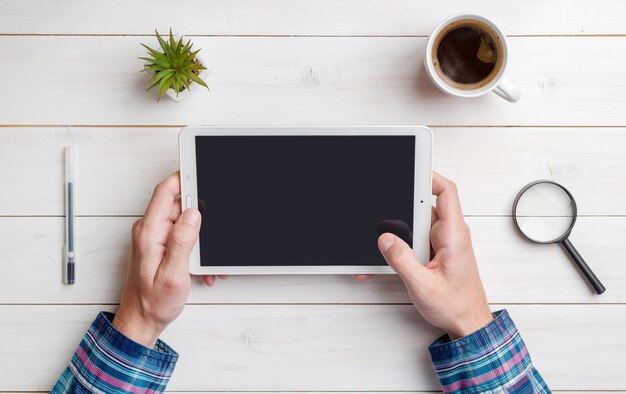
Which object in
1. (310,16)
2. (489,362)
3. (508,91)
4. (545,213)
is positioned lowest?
(489,362)

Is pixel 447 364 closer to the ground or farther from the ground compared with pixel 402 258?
closer to the ground

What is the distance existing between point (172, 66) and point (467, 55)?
1.64 feet

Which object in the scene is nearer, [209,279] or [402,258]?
[402,258]

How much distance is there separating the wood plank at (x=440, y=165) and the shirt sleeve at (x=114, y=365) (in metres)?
0.22

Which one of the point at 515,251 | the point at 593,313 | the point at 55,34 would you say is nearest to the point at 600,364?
the point at 593,313

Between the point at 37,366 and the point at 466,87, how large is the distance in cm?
94

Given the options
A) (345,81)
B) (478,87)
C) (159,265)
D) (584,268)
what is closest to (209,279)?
(159,265)

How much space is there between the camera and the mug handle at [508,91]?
841 mm

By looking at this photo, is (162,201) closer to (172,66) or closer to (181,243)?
(181,243)

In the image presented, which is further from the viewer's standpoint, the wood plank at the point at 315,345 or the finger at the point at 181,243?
the wood plank at the point at 315,345

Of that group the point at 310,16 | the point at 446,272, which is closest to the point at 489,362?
the point at 446,272

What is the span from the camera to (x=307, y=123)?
915 mm

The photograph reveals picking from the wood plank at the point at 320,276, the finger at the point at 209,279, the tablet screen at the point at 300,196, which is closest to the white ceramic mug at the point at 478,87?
the tablet screen at the point at 300,196

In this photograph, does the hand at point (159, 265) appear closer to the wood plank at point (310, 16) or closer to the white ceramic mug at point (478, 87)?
the wood plank at point (310, 16)
